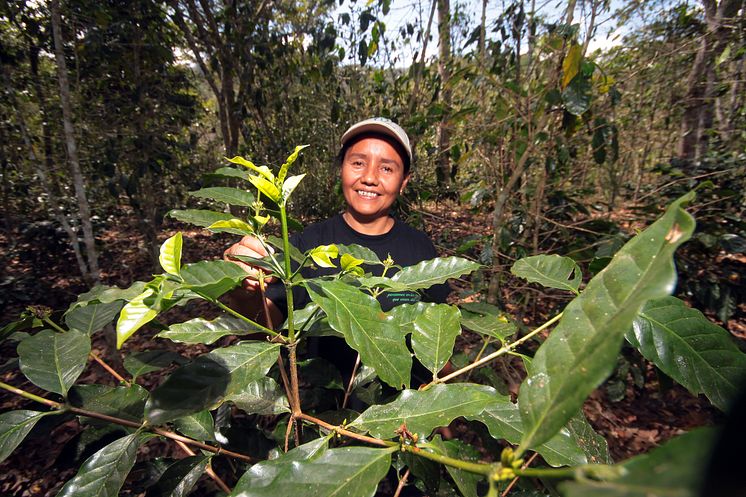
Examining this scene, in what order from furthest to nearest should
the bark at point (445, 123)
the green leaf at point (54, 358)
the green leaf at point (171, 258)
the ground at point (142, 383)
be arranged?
1. the bark at point (445, 123)
2. the ground at point (142, 383)
3. the green leaf at point (54, 358)
4. the green leaf at point (171, 258)

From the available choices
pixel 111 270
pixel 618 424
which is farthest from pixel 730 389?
pixel 111 270

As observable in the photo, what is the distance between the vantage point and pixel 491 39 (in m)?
3.26

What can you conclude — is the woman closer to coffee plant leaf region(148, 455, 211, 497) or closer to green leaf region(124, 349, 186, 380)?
green leaf region(124, 349, 186, 380)

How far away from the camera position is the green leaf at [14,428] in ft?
2.30

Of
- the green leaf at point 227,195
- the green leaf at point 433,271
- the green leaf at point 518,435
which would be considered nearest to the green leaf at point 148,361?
the green leaf at point 227,195

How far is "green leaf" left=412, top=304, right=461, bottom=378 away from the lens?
81 centimetres

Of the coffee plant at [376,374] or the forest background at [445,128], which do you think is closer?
the coffee plant at [376,374]

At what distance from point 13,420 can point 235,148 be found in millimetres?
4247

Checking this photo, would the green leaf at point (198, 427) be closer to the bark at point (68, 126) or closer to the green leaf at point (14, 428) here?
the green leaf at point (14, 428)

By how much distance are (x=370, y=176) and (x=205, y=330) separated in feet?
4.05

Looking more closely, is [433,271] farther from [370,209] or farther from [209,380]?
[370,209]

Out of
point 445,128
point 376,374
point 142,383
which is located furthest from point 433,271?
point 142,383

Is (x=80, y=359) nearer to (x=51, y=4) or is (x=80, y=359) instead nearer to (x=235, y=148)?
(x=51, y=4)

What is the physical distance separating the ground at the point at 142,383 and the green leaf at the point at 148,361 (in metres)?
0.29
